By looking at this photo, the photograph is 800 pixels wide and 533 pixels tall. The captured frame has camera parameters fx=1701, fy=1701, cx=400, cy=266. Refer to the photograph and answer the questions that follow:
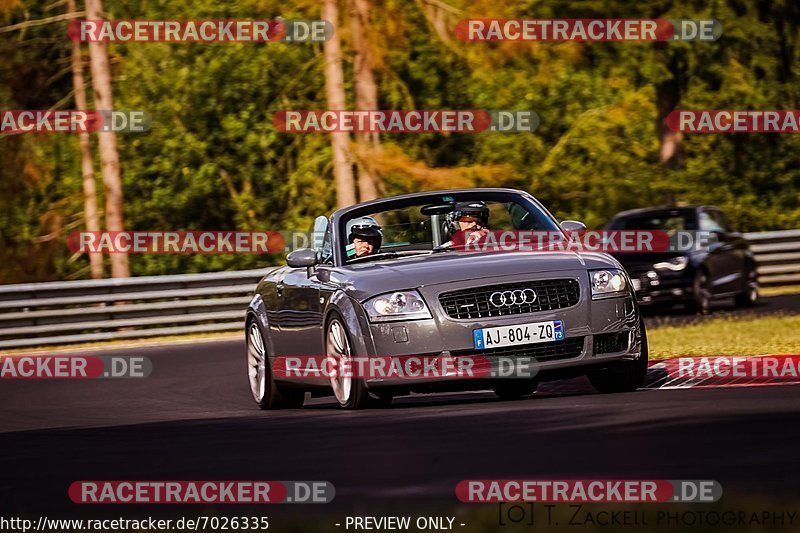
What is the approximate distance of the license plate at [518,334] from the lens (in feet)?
35.2

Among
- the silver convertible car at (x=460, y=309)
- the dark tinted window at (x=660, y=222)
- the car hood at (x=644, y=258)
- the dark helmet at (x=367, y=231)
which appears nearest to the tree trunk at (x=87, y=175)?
the dark tinted window at (x=660, y=222)

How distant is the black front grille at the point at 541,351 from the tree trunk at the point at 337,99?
19.2m

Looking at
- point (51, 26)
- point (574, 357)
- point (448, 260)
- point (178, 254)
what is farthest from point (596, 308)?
point (51, 26)

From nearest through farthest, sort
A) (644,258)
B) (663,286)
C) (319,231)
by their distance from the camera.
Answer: (319,231)
(663,286)
(644,258)

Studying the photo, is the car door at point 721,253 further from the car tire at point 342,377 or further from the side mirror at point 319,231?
the car tire at point 342,377

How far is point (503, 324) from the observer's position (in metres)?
10.8

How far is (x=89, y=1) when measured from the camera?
31.8m

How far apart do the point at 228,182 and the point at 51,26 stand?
24.1 feet

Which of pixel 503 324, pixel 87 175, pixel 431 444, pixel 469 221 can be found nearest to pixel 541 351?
pixel 503 324

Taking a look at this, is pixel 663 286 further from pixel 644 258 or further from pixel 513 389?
pixel 513 389

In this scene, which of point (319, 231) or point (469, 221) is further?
point (319, 231)

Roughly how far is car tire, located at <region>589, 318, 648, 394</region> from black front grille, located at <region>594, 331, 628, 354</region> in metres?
0.15

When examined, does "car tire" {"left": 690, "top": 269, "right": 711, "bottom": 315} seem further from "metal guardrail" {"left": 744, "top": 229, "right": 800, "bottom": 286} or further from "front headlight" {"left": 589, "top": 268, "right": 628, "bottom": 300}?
"front headlight" {"left": 589, "top": 268, "right": 628, "bottom": 300}

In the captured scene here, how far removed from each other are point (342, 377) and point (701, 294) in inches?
548
